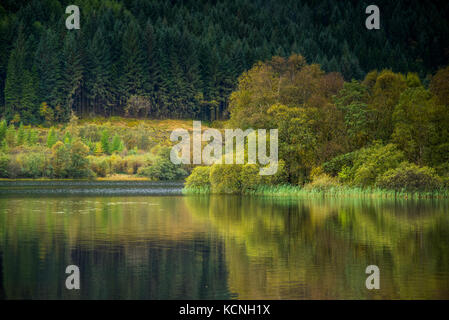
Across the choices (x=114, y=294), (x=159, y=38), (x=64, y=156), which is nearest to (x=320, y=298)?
(x=114, y=294)

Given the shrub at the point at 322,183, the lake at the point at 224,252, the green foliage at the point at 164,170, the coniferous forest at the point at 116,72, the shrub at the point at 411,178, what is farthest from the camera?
the coniferous forest at the point at 116,72

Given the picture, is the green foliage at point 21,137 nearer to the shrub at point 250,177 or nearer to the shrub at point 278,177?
the shrub at point 250,177

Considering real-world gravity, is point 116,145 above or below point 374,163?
above

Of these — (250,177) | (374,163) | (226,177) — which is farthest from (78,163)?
(374,163)

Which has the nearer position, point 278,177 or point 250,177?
point 250,177

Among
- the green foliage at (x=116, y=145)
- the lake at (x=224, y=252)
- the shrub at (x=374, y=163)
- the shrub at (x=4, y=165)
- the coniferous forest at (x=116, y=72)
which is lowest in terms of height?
the lake at (x=224, y=252)

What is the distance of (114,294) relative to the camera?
57.0ft

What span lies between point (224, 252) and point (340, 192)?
34562 mm

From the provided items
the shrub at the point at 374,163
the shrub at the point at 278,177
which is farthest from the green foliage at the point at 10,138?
the shrub at the point at 374,163

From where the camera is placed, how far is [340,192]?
57.6m

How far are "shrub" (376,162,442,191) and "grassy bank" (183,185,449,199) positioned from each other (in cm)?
45

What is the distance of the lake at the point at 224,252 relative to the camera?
18078 mm

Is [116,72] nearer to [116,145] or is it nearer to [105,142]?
[105,142]

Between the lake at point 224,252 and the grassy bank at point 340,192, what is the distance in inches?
499
